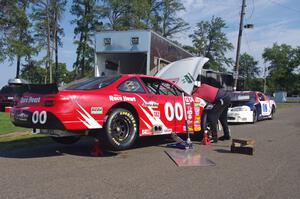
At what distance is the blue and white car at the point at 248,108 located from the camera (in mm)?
16261

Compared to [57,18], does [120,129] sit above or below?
below

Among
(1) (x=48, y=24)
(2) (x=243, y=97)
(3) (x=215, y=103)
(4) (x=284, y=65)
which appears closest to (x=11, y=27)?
(1) (x=48, y=24)

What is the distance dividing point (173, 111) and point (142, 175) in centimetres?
297

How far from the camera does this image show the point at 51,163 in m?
6.76

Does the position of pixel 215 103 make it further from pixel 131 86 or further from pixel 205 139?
pixel 131 86

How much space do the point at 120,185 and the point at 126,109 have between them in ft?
8.56

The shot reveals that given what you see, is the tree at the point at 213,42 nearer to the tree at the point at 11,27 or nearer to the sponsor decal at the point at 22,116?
the tree at the point at 11,27

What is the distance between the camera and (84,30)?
48.3 m

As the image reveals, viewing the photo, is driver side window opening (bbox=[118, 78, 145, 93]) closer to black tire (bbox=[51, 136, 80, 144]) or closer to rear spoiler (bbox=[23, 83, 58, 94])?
rear spoiler (bbox=[23, 83, 58, 94])

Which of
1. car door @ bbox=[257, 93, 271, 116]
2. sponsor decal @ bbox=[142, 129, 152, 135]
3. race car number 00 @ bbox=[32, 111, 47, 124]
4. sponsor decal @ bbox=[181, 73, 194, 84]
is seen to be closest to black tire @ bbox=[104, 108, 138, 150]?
sponsor decal @ bbox=[142, 129, 152, 135]

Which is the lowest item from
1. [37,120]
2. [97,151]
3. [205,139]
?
[97,151]

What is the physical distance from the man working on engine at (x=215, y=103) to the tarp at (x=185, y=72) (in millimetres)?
2214

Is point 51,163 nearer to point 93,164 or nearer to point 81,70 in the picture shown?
point 93,164

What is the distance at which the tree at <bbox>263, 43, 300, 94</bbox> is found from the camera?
82.8 m
